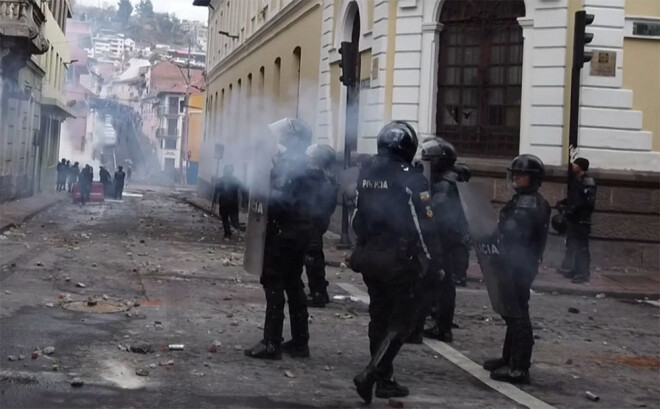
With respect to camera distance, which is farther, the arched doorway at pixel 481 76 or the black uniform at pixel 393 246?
the arched doorway at pixel 481 76

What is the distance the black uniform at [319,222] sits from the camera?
7078mm

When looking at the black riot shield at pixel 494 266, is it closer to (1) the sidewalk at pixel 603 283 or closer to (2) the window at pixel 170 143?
(1) the sidewalk at pixel 603 283

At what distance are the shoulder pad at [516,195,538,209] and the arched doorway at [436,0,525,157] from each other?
30.3 feet

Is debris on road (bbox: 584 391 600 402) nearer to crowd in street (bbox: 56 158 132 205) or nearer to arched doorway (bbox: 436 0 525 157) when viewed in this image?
arched doorway (bbox: 436 0 525 157)

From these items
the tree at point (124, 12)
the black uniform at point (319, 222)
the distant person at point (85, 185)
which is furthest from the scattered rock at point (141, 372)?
the tree at point (124, 12)

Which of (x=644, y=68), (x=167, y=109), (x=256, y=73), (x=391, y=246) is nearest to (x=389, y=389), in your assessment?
(x=391, y=246)

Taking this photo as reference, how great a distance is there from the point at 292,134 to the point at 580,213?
23.2 ft

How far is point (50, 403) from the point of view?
5.30 m

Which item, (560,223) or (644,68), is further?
(644,68)

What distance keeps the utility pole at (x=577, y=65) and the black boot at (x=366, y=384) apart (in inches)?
323

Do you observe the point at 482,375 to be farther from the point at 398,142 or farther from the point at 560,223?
the point at 560,223

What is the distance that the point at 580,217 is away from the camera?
12.9 meters

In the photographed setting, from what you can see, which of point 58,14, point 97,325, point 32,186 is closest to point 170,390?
point 97,325

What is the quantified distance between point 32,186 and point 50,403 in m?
29.2
